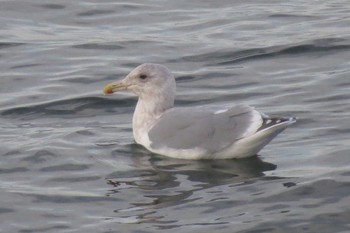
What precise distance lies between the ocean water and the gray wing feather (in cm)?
18

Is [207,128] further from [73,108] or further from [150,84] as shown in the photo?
[73,108]

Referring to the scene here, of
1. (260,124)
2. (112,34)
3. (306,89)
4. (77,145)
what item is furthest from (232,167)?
(112,34)

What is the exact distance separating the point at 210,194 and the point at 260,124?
94cm

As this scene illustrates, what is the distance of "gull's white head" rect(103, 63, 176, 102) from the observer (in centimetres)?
1170

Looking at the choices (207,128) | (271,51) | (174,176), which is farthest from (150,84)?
(271,51)

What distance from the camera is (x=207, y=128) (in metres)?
10.8

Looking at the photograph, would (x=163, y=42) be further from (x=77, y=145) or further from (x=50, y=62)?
(x=77, y=145)

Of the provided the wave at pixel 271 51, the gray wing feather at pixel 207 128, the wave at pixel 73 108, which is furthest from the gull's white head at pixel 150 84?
the wave at pixel 271 51

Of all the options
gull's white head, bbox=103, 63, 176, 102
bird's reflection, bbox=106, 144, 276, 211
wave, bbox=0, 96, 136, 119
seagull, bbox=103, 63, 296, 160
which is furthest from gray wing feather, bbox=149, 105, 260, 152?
wave, bbox=0, 96, 136, 119

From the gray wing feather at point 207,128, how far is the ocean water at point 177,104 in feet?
0.60

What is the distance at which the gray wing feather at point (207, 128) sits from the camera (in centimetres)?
1075

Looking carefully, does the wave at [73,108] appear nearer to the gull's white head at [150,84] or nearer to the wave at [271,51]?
the gull's white head at [150,84]

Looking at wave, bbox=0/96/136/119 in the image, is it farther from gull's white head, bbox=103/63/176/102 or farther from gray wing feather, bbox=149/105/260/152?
gray wing feather, bbox=149/105/260/152

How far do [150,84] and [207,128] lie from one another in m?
1.15
